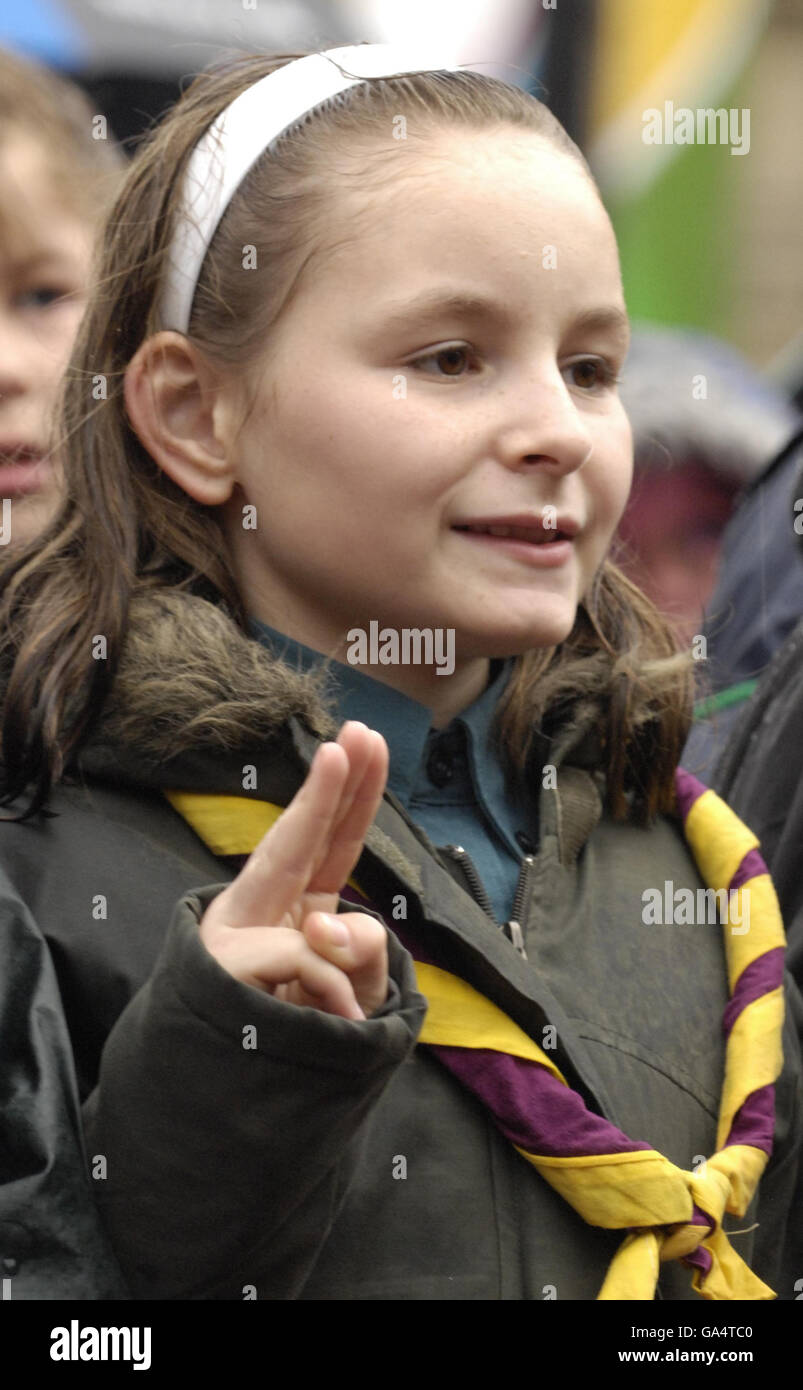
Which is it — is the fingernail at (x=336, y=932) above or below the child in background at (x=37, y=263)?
below

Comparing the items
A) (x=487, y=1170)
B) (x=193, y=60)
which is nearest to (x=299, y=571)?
(x=487, y=1170)

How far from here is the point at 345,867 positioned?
1.49m

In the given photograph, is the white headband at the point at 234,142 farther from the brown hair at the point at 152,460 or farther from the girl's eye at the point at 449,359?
the girl's eye at the point at 449,359

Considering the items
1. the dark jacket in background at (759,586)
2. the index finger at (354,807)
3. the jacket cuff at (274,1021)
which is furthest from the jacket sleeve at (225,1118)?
the dark jacket in background at (759,586)

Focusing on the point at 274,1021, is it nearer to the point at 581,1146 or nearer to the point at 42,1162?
the point at 42,1162

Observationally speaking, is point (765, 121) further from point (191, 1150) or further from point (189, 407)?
point (191, 1150)

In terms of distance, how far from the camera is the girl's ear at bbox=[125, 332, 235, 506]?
1.96 metres

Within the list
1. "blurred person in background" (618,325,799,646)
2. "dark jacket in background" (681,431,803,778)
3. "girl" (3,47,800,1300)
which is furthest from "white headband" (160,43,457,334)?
"blurred person in background" (618,325,799,646)

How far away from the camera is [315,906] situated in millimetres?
1498

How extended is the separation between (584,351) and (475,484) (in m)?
0.22

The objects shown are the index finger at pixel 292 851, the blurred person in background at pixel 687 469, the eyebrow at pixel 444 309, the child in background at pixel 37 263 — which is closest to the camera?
the index finger at pixel 292 851

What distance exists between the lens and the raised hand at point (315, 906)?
1.43 m

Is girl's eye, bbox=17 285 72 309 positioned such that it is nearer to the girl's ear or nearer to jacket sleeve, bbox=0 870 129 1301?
the girl's ear

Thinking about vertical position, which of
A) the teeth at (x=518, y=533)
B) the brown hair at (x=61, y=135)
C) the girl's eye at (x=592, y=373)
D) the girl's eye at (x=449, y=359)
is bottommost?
the teeth at (x=518, y=533)
